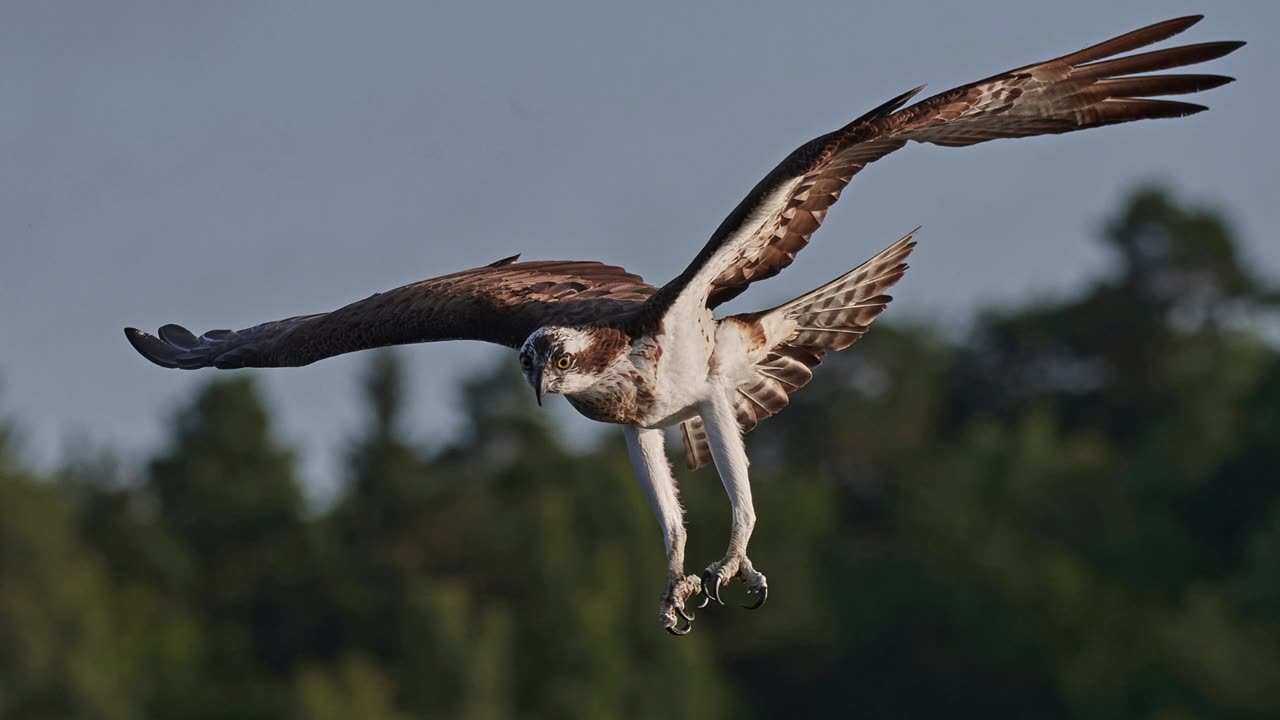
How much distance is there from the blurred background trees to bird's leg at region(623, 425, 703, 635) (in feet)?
142

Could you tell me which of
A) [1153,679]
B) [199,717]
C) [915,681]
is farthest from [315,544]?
[1153,679]

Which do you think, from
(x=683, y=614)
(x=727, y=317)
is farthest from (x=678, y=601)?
(x=727, y=317)

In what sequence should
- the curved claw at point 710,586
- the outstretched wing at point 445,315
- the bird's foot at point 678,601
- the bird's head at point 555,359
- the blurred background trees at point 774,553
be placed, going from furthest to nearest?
the blurred background trees at point 774,553
the outstretched wing at point 445,315
the bird's foot at point 678,601
the curved claw at point 710,586
the bird's head at point 555,359

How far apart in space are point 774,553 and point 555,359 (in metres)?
67.1

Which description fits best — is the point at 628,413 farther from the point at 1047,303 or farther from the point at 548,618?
the point at 1047,303

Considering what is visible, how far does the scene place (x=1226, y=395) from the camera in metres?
82.8

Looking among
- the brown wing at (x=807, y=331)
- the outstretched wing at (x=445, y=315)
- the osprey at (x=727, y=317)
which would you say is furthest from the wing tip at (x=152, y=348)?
the brown wing at (x=807, y=331)

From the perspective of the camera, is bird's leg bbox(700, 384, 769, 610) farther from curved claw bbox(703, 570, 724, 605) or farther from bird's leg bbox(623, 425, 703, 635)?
bird's leg bbox(623, 425, 703, 635)

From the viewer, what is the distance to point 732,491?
13.8 m

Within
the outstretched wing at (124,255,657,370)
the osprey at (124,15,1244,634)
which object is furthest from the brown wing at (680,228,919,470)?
the outstretched wing at (124,255,657,370)

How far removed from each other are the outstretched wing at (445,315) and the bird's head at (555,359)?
0.43 meters

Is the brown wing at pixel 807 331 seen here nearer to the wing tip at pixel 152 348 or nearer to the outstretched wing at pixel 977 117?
the outstretched wing at pixel 977 117

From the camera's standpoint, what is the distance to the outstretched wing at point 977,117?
12875 mm

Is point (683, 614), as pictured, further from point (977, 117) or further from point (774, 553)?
point (774, 553)
